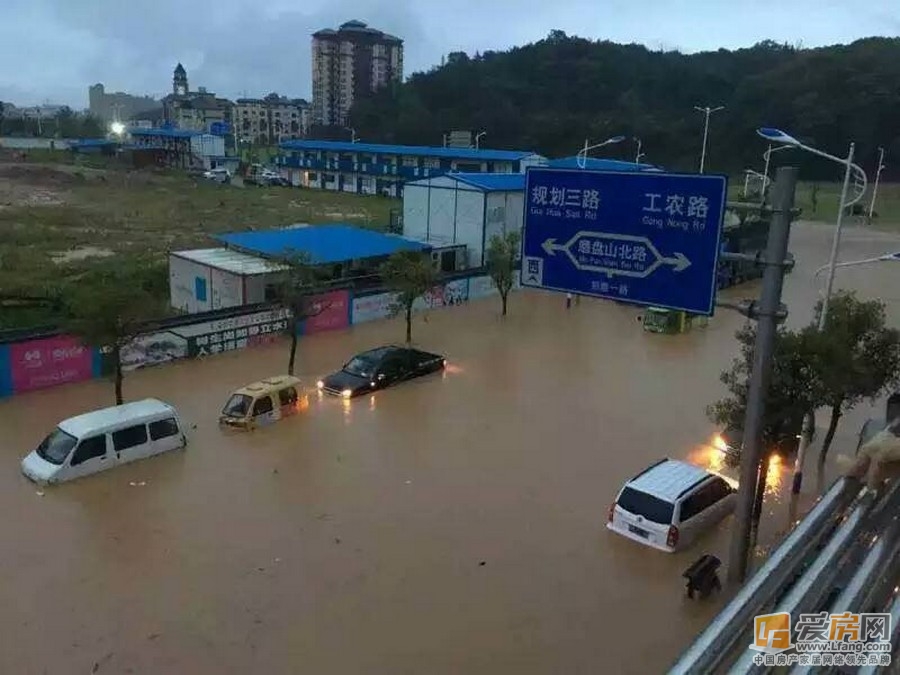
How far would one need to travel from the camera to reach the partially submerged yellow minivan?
1548 centimetres

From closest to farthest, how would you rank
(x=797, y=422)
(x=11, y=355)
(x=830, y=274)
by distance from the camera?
(x=797, y=422)
(x=830, y=274)
(x=11, y=355)

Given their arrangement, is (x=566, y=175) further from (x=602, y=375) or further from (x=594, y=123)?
(x=594, y=123)

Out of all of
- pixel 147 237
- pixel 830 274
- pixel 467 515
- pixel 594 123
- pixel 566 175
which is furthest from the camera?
pixel 594 123

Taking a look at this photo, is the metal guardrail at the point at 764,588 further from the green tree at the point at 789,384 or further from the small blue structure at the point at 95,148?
the small blue structure at the point at 95,148

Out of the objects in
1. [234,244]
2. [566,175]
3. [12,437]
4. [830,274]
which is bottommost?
[12,437]

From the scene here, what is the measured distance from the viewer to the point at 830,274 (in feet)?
46.7

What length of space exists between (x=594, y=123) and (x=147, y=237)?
215 ft

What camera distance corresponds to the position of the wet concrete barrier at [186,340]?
16953mm

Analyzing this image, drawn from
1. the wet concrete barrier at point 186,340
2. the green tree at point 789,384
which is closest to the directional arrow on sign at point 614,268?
the green tree at point 789,384

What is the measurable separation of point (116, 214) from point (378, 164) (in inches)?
977

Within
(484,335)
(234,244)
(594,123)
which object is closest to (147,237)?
(234,244)

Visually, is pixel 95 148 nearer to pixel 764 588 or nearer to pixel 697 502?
pixel 697 502

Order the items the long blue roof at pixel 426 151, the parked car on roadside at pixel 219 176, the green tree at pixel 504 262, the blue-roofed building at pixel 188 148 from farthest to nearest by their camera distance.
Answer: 1. the blue-roofed building at pixel 188 148
2. the parked car on roadside at pixel 219 176
3. the long blue roof at pixel 426 151
4. the green tree at pixel 504 262

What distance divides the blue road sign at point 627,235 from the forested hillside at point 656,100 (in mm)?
83236
